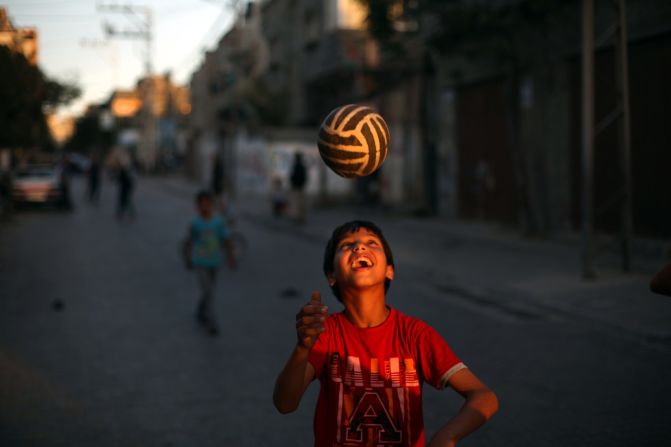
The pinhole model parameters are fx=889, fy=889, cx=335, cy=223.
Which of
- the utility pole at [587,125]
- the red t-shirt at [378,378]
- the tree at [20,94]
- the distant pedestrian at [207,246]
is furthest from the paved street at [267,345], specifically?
the red t-shirt at [378,378]

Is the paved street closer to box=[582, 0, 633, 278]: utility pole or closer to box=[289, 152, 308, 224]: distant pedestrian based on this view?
box=[582, 0, 633, 278]: utility pole

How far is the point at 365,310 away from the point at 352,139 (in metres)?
0.86

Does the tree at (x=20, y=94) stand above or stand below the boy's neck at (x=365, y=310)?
above

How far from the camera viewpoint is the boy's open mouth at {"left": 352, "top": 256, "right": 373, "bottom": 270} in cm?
295

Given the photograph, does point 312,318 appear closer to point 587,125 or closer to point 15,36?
point 15,36

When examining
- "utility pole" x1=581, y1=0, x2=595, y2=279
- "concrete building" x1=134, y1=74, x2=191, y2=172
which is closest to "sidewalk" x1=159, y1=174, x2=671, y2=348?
"utility pole" x1=581, y1=0, x2=595, y2=279

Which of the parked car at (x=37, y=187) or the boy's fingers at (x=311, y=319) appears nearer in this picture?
the boy's fingers at (x=311, y=319)

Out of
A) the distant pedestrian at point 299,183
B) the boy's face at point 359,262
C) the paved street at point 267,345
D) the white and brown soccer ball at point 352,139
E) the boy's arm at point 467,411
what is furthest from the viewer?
the distant pedestrian at point 299,183

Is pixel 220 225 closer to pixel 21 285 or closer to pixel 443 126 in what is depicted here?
pixel 21 285

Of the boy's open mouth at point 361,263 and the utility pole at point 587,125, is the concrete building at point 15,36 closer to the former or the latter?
the utility pole at point 587,125

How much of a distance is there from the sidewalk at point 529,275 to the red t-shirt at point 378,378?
5.78m

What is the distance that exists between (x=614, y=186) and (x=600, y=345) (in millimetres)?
9107

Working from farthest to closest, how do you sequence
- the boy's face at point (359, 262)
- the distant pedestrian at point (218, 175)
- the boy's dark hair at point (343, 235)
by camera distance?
the distant pedestrian at point (218, 175) < the boy's dark hair at point (343, 235) < the boy's face at point (359, 262)

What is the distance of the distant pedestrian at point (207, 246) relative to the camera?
8930 millimetres
